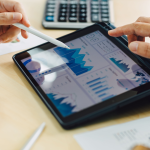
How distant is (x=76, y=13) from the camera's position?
68 cm

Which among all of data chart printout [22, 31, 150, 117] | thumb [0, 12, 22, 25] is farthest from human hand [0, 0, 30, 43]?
data chart printout [22, 31, 150, 117]

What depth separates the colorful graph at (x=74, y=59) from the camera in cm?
46

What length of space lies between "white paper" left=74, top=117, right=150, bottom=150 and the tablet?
0.03 m

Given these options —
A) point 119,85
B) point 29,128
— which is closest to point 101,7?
point 119,85

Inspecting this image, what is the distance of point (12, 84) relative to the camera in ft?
1.53

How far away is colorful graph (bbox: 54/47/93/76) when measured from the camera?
1.49 feet

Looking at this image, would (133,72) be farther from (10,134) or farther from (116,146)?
(10,134)

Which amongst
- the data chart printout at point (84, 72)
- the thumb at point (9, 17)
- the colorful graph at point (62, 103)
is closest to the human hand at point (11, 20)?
the thumb at point (9, 17)

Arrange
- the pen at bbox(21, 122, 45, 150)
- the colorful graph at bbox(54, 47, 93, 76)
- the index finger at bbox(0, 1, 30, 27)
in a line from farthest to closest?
the index finger at bbox(0, 1, 30, 27)
the colorful graph at bbox(54, 47, 93, 76)
the pen at bbox(21, 122, 45, 150)

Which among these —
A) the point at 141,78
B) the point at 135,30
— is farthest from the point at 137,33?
the point at 141,78

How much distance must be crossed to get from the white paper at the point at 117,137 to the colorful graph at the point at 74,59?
14 centimetres

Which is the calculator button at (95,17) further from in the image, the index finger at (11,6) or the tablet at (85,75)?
the index finger at (11,6)

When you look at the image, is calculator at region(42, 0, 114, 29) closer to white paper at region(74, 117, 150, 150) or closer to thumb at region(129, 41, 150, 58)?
thumb at region(129, 41, 150, 58)

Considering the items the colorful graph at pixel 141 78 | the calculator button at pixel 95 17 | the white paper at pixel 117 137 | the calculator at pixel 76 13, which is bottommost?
the white paper at pixel 117 137
